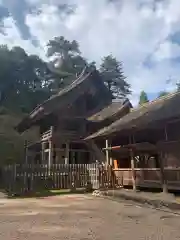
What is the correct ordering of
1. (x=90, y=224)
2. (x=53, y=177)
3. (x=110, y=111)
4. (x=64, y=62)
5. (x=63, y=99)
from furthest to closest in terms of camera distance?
1. (x=64, y=62)
2. (x=110, y=111)
3. (x=63, y=99)
4. (x=53, y=177)
5. (x=90, y=224)

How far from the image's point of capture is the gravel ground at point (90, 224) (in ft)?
20.0

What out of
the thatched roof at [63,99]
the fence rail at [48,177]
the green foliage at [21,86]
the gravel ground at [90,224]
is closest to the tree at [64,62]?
the green foliage at [21,86]

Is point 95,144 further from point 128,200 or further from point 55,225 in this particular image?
point 55,225

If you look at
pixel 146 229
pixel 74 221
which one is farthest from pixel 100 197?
pixel 146 229

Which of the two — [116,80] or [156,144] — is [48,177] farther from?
[116,80]

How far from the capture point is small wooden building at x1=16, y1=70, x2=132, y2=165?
24.2 metres

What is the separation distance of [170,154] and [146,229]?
898 centimetres

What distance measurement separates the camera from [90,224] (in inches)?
287

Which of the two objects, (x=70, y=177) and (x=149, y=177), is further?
(x=70, y=177)

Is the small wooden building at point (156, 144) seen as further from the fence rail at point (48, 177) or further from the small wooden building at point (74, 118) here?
the small wooden building at point (74, 118)

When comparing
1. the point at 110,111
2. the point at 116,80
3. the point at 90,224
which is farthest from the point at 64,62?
the point at 90,224

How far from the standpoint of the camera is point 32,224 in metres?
7.32

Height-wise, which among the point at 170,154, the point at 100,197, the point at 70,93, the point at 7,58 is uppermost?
the point at 7,58

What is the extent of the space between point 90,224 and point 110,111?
19058 millimetres
